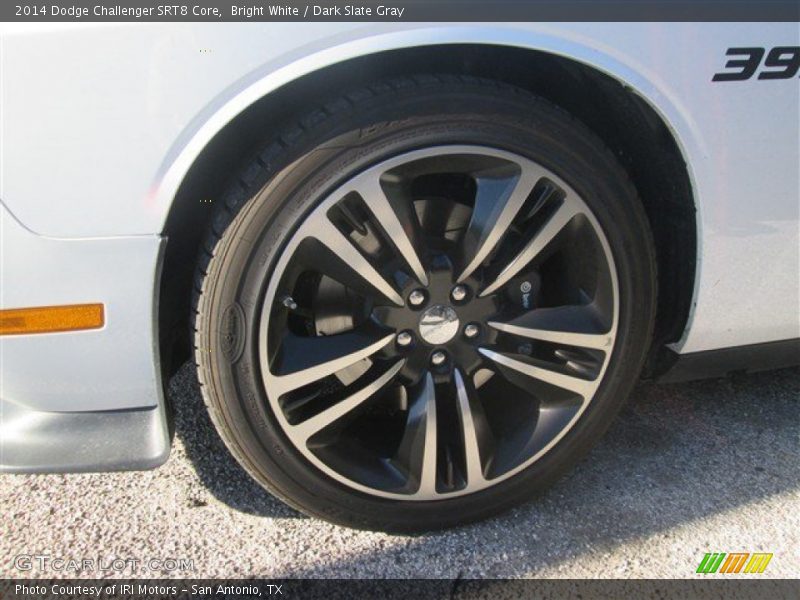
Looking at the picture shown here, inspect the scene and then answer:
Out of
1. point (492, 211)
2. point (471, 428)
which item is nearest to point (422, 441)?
point (471, 428)

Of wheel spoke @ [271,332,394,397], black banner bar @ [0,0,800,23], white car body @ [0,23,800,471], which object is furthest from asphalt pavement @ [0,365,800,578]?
black banner bar @ [0,0,800,23]

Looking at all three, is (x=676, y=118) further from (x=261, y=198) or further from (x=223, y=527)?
(x=223, y=527)

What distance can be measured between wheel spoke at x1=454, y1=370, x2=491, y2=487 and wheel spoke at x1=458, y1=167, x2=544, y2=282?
287 mm

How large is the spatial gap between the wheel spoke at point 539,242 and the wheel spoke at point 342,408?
11.9 inches

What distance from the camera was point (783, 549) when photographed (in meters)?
2.06

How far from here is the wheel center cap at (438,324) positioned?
1868 millimetres

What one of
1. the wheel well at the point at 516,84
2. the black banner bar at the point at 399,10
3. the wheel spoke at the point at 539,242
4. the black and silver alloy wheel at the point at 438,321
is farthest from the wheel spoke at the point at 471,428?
the black banner bar at the point at 399,10

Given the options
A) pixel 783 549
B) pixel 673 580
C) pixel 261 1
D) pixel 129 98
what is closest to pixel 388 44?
pixel 261 1

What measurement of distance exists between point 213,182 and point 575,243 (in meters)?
0.89

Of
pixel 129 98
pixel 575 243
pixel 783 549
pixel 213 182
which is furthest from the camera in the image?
pixel 783 549

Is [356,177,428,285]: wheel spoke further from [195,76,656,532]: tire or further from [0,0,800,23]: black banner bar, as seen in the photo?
[0,0,800,23]: black banner bar

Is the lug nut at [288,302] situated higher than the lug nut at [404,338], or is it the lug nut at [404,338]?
the lug nut at [288,302]

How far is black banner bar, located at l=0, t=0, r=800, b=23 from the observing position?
4.79ft

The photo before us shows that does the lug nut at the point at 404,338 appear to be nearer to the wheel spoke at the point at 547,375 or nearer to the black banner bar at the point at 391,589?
the wheel spoke at the point at 547,375
